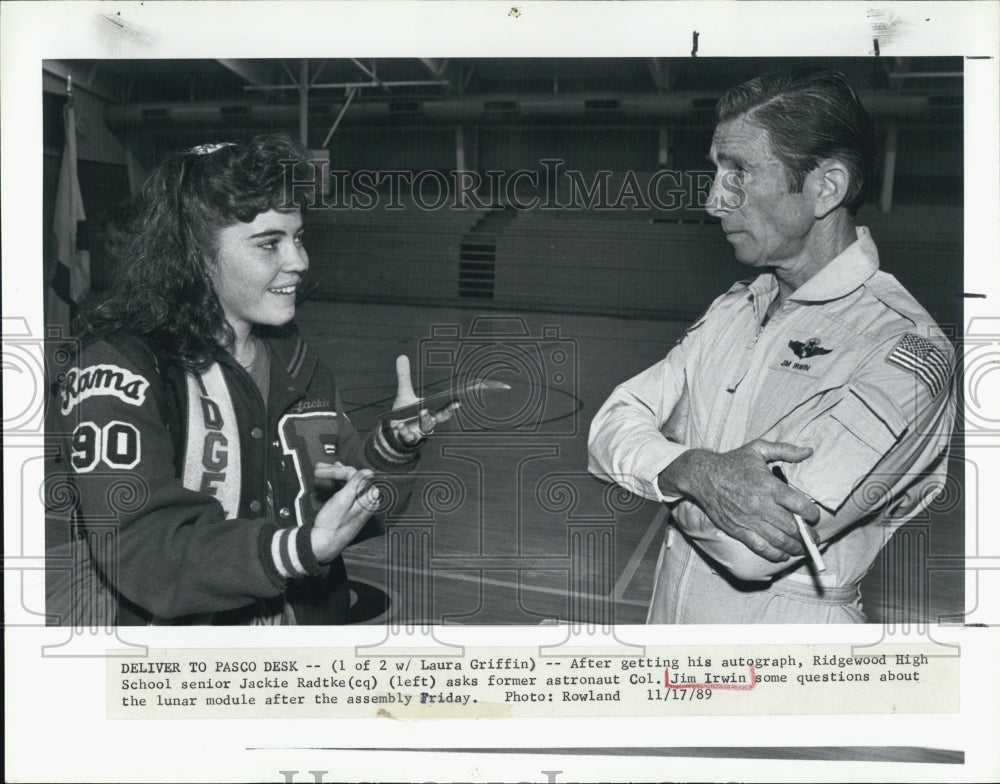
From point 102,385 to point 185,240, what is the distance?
38 centimetres

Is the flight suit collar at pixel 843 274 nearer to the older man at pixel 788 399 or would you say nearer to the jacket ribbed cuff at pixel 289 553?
the older man at pixel 788 399

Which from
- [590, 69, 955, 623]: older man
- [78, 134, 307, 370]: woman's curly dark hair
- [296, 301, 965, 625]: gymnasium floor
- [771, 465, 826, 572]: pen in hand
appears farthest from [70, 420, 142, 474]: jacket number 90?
[771, 465, 826, 572]: pen in hand

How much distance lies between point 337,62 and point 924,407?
1.58 meters

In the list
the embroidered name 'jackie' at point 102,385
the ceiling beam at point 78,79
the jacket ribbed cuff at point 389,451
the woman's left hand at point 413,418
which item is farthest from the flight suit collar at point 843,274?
the ceiling beam at point 78,79

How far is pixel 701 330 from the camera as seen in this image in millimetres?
2379

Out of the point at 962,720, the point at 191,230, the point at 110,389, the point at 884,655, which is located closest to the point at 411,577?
the point at 110,389

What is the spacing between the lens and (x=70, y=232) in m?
2.35

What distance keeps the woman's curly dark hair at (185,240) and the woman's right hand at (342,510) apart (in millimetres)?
401

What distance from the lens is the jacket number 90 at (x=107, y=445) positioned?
2.21 m

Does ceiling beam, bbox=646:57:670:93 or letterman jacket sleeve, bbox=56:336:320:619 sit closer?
letterman jacket sleeve, bbox=56:336:320:619

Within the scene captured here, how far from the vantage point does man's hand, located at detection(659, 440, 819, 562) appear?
2.16m

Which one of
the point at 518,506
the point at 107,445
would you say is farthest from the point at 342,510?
the point at 107,445

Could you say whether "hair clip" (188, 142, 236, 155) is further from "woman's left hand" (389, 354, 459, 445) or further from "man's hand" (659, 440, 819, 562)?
"man's hand" (659, 440, 819, 562)

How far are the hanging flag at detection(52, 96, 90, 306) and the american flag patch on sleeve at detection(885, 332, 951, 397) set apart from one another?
6.11 ft
